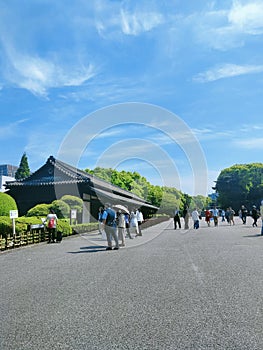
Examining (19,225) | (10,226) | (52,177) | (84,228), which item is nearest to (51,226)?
(19,225)

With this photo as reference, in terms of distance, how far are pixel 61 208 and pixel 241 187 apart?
68.0 metres

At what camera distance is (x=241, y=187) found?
8850 cm

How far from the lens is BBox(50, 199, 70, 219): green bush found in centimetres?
2724

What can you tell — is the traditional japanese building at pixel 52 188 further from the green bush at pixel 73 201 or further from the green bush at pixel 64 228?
the green bush at pixel 64 228

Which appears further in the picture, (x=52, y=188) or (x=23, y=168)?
(x=23, y=168)

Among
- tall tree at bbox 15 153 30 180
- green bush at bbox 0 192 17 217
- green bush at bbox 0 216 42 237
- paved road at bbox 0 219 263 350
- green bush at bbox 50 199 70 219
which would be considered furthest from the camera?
tall tree at bbox 15 153 30 180

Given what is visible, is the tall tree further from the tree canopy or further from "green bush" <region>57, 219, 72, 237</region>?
"green bush" <region>57, 219, 72, 237</region>

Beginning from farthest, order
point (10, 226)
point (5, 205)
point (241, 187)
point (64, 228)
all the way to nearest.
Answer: point (241, 187) → point (5, 205) → point (64, 228) → point (10, 226)

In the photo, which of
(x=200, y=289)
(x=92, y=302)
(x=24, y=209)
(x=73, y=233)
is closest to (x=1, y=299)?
(x=92, y=302)

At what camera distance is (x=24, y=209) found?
108ft

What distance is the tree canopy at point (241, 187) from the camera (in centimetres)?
8756

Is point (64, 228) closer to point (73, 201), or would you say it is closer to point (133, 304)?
point (73, 201)

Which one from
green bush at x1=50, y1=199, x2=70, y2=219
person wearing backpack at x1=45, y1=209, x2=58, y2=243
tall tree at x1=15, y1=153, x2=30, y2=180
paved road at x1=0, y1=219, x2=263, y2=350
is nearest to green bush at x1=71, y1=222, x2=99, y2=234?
green bush at x1=50, y1=199, x2=70, y2=219

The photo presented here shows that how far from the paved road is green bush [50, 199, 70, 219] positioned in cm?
1614
